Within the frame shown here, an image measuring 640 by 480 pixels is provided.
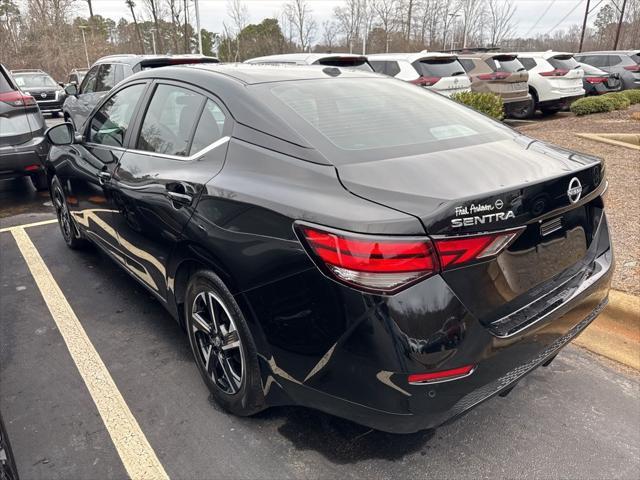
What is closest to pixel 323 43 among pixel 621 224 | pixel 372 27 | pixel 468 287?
pixel 372 27

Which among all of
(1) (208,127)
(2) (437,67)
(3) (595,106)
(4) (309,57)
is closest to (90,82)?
(4) (309,57)

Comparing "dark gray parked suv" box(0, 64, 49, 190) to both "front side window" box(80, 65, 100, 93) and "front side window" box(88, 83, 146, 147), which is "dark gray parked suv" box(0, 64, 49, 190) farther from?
"front side window" box(88, 83, 146, 147)

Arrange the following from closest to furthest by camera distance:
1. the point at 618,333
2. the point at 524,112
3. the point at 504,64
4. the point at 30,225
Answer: the point at 618,333, the point at 30,225, the point at 504,64, the point at 524,112

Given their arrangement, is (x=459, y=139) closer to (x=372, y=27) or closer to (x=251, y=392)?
(x=251, y=392)

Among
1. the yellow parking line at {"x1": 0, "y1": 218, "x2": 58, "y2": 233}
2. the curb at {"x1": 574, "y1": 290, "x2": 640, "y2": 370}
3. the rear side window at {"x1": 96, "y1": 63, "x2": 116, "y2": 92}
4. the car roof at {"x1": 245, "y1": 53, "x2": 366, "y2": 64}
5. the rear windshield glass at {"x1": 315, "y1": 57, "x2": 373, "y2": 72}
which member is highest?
the car roof at {"x1": 245, "y1": 53, "x2": 366, "y2": 64}

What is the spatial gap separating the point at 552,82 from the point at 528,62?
3.51ft

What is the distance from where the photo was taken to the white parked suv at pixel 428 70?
35.1 feet

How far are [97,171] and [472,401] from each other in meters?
2.93

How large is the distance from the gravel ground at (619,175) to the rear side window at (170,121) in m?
3.08

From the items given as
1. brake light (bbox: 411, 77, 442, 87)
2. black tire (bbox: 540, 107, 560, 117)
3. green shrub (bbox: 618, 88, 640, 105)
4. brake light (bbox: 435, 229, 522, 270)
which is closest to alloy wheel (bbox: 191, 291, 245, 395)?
brake light (bbox: 435, 229, 522, 270)

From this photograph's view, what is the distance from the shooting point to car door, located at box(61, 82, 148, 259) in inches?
134

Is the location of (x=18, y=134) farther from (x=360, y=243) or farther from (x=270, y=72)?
(x=360, y=243)

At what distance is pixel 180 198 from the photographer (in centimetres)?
252

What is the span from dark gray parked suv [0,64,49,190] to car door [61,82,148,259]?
7.68 ft
